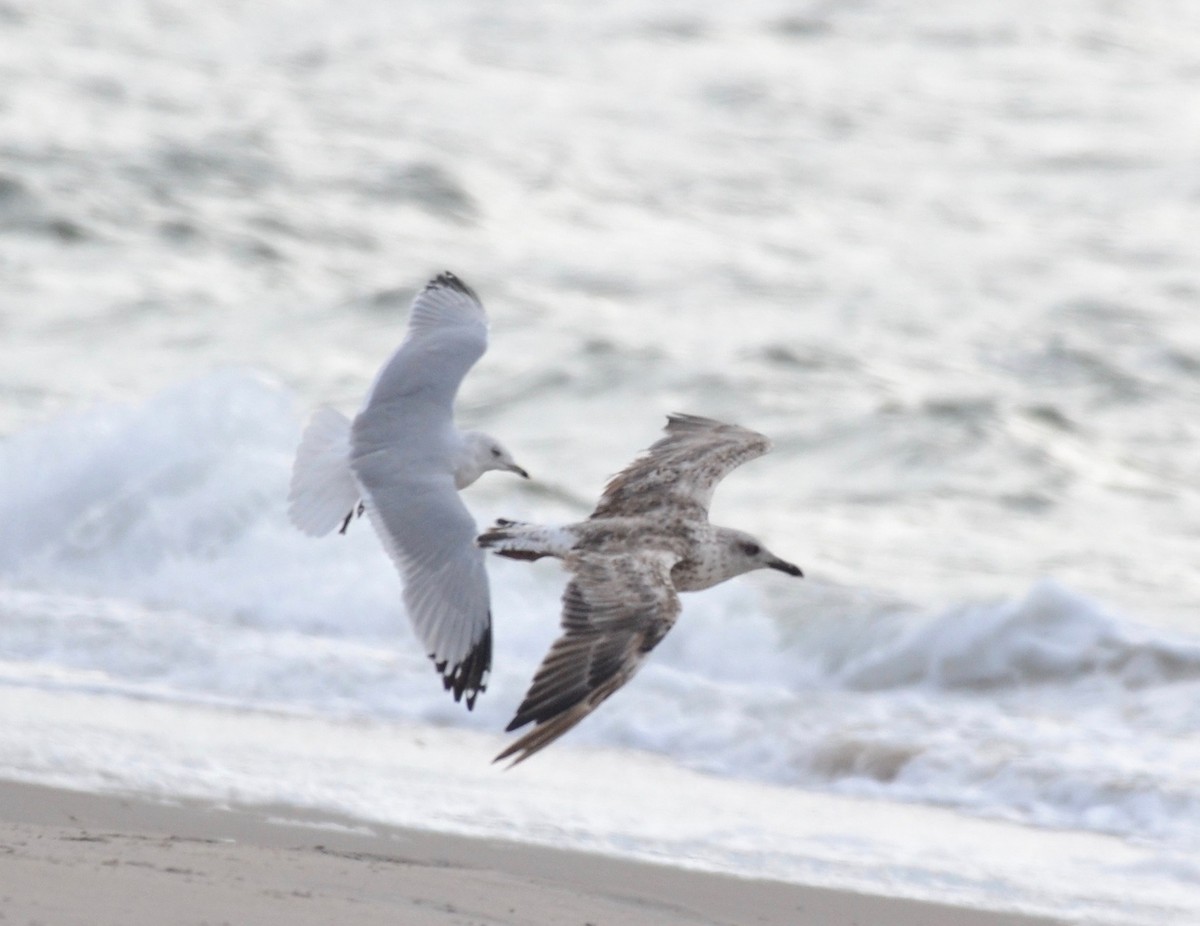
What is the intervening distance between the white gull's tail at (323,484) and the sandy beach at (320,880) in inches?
31.1

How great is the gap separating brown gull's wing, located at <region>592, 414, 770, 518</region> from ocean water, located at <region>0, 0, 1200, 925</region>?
2.77 feet

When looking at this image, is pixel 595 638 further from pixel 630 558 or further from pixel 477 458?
pixel 477 458

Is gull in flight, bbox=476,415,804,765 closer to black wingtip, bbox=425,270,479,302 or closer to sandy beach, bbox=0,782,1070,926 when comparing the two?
sandy beach, bbox=0,782,1070,926

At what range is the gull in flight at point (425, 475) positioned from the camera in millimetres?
5312

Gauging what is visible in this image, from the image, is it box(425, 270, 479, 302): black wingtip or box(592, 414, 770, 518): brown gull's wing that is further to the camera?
box(425, 270, 479, 302): black wingtip

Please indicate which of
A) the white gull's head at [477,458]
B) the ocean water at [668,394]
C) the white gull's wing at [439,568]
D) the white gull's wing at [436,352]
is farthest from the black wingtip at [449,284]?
the ocean water at [668,394]

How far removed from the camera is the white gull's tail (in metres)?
5.66

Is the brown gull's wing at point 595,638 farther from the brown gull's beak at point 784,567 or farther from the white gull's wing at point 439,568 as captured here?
the brown gull's beak at point 784,567

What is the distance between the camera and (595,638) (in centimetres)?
446

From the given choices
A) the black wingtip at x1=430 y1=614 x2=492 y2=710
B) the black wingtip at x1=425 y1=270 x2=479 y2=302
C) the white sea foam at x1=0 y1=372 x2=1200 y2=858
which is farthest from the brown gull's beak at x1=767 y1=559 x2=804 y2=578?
the black wingtip at x1=425 y1=270 x2=479 y2=302

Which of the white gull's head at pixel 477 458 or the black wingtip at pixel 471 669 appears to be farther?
the white gull's head at pixel 477 458

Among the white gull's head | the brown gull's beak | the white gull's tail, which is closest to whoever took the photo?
the brown gull's beak

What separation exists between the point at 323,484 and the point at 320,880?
1579mm

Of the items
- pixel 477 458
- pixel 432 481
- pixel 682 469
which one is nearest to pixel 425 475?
pixel 432 481
